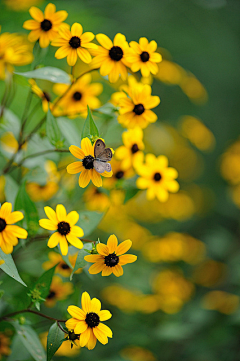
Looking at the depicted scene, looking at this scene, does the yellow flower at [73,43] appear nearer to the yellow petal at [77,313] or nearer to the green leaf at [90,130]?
the green leaf at [90,130]

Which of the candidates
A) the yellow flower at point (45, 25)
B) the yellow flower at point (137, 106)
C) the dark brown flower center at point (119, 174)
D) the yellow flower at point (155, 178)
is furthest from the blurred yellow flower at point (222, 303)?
the yellow flower at point (45, 25)

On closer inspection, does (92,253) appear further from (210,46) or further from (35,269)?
(210,46)

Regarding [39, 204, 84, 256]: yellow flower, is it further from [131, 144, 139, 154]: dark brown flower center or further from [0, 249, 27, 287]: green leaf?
[131, 144, 139, 154]: dark brown flower center

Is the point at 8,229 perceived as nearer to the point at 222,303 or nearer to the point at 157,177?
the point at 157,177

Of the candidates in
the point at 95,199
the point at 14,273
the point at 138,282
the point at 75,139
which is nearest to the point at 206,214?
the point at 138,282

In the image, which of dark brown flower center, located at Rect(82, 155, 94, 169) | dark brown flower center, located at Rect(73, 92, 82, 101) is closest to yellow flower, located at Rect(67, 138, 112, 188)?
dark brown flower center, located at Rect(82, 155, 94, 169)

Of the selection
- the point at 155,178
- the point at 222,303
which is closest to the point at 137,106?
the point at 155,178
